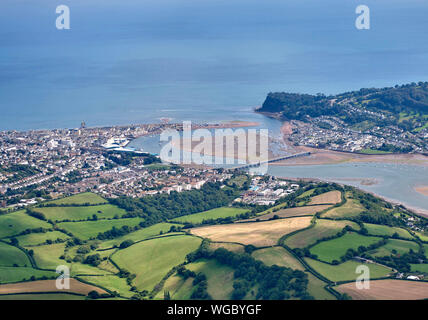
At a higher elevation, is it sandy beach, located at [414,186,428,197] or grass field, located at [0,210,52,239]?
sandy beach, located at [414,186,428,197]

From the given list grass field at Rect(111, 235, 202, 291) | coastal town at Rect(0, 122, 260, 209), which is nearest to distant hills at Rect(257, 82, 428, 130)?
coastal town at Rect(0, 122, 260, 209)

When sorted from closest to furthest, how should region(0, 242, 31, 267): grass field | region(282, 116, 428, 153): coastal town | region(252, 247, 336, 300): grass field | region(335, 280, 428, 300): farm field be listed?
region(335, 280, 428, 300): farm field, region(252, 247, 336, 300): grass field, region(0, 242, 31, 267): grass field, region(282, 116, 428, 153): coastal town

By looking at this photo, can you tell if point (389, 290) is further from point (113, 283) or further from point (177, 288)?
point (113, 283)

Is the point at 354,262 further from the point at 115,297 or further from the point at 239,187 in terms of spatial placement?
the point at 239,187

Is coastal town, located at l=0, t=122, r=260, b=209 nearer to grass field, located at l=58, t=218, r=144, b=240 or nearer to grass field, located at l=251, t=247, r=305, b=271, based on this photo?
grass field, located at l=58, t=218, r=144, b=240
